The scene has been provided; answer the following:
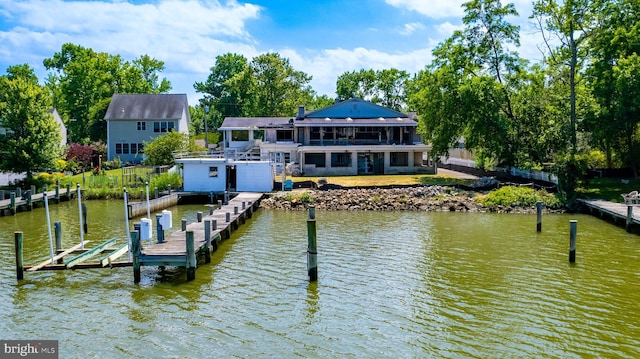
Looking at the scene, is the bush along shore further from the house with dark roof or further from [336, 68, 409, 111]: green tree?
[336, 68, 409, 111]: green tree

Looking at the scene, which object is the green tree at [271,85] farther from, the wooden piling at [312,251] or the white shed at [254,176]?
the wooden piling at [312,251]

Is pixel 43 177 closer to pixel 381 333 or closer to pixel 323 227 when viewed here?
pixel 323 227

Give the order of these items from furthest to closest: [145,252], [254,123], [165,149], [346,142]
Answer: [254,123] < [346,142] < [165,149] < [145,252]

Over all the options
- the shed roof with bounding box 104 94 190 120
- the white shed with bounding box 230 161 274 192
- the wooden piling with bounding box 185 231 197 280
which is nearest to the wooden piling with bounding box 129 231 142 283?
the wooden piling with bounding box 185 231 197 280

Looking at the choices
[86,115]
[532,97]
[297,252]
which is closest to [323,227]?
[297,252]

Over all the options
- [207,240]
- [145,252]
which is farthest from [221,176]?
[145,252]

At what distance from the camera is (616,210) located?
2911 cm

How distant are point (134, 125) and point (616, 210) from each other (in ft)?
168

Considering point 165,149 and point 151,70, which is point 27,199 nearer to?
point 165,149

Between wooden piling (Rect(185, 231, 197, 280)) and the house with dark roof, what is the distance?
29182mm

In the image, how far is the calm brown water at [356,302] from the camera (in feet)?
43.0

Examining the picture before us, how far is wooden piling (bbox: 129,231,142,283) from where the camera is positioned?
17.4 meters

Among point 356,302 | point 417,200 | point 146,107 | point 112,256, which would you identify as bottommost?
point 356,302

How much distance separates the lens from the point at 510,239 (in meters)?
25.4
